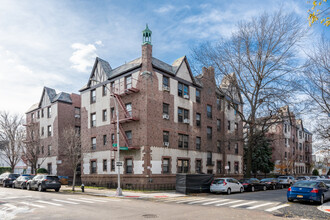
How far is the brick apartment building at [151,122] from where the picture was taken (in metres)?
29.7

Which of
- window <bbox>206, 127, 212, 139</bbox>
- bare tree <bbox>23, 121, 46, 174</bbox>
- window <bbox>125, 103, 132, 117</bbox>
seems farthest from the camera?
bare tree <bbox>23, 121, 46, 174</bbox>

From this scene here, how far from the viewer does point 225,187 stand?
2511cm

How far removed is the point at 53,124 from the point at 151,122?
21.3 meters

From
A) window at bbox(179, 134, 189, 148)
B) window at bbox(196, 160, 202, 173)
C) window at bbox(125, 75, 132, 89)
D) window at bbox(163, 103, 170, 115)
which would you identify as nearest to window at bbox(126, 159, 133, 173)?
window at bbox(179, 134, 189, 148)

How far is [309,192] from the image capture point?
56.1 ft

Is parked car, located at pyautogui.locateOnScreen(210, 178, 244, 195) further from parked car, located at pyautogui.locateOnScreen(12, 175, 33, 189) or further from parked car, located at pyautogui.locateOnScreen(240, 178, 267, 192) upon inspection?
parked car, located at pyautogui.locateOnScreen(12, 175, 33, 189)

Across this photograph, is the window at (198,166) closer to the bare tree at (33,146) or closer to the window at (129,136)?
the window at (129,136)

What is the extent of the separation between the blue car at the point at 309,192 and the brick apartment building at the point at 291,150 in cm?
3762

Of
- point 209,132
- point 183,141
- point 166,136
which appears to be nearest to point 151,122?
point 166,136

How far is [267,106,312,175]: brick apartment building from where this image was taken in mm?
62306

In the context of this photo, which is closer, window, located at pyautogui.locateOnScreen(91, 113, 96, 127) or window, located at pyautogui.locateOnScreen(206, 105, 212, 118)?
window, located at pyautogui.locateOnScreen(91, 113, 96, 127)

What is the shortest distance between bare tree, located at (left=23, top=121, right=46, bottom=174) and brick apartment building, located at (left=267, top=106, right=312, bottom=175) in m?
40.0

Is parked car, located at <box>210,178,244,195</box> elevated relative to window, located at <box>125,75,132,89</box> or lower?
lower

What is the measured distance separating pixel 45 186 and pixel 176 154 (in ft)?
44.5
